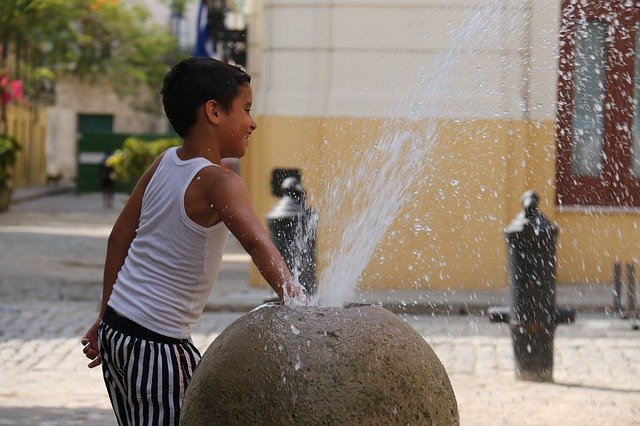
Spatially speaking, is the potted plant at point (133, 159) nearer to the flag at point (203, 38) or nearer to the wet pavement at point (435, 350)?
the flag at point (203, 38)

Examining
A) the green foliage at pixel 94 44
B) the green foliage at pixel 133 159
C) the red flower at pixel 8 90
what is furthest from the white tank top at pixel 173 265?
the red flower at pixel 8 90

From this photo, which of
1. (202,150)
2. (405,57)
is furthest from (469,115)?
(202,150)

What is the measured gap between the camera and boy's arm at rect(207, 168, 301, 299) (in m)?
3.41

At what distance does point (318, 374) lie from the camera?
10.9 ft

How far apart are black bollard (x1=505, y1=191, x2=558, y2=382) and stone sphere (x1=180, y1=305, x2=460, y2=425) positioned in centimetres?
483

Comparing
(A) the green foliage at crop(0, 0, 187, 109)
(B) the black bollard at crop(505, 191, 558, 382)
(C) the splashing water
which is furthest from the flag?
(B) the black bollard at crop(505, 191, 558, 382)

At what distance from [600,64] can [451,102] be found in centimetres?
175

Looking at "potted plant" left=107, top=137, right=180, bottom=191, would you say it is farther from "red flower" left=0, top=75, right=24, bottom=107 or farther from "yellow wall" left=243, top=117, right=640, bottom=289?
"yellow wall" left=243, top=117, right=640, bottom=289

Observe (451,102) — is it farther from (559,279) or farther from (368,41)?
(559,279)

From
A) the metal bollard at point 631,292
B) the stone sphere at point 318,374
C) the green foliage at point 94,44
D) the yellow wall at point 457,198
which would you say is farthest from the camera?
the green foliage at point 94,44

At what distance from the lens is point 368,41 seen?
1406 cm

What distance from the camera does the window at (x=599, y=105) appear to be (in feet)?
46.1

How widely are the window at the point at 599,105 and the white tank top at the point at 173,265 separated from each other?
10.7 metres

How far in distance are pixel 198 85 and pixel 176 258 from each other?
18.7 inches
